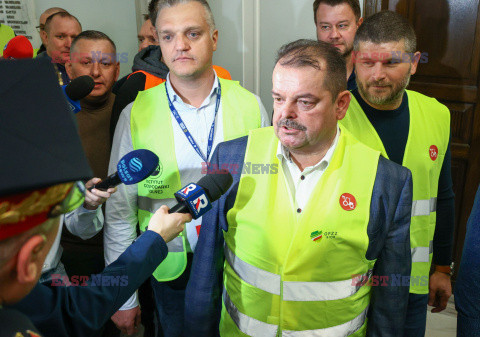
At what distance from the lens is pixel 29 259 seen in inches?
26.8

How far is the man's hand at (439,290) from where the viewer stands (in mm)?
1855

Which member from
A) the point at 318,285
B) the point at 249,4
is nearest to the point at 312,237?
the point at 318,285

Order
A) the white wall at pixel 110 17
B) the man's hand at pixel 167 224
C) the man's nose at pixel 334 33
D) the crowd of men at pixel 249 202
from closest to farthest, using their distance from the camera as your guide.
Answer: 1. the crowd of men at pixel 249 202
2. the man's hand at pixel 167 224
3. the man's nose at pixel 334 33
4. the white wall at pixel 110 17

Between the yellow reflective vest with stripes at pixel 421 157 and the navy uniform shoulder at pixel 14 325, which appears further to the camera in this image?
the yellow reflective vest with stripes at pixel 421 157

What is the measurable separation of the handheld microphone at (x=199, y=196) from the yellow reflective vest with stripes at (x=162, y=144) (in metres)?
0.41

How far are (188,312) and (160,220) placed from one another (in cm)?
41

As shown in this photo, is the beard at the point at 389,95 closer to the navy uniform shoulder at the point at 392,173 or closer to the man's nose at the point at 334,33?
the navy uniform shoulder at the point at 392,173

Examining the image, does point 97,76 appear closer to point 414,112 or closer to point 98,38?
point 98,38

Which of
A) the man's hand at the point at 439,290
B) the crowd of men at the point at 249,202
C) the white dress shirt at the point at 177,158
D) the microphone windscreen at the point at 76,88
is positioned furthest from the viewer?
the man's hand at the point at 439,290

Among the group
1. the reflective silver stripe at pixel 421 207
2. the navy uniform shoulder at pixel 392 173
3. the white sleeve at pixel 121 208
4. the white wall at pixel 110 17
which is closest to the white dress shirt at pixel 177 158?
the white sleeve at pixel 121 208

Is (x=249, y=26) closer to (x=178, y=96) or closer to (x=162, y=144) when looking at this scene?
(x=178, y=96)

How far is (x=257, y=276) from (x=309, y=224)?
239mm

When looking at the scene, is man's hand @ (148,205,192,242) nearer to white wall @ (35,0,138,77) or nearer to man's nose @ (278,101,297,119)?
man's nose @ (278,101,297,119)

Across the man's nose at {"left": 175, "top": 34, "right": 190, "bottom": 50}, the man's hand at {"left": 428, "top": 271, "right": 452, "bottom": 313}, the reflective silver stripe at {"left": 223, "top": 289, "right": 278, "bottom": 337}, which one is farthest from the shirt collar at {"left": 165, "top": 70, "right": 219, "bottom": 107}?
the man's hand at {"left": 428, "top": 271, "right": 452, "bottom": 313}
